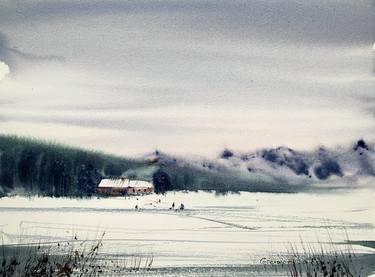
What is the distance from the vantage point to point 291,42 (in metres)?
4.02

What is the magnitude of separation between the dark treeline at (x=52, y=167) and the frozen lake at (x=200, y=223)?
4.2 inches

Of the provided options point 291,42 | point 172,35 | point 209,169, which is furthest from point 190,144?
point 291,42

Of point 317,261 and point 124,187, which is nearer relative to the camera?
point 124,187

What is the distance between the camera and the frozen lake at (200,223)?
3861 mm

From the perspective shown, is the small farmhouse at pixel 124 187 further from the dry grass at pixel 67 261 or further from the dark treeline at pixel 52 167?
the dry grass at pixel 67 261

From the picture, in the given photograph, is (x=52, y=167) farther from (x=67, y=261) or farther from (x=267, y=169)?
(x=267, y=169)

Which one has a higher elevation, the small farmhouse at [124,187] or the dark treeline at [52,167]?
the dark treeline at [52,167]

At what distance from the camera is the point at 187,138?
13.0 feet

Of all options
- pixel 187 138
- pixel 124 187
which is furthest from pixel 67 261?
pixel 187 138

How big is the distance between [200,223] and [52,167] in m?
1.27

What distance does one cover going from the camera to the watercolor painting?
3883 millimetres

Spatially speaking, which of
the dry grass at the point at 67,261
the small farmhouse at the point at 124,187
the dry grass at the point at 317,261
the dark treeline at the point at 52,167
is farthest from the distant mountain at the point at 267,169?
the dry grass at the point at 67,261

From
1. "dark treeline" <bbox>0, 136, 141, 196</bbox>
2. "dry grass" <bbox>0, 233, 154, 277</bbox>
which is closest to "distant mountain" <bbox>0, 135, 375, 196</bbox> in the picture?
"dark treeline" <bbox>0, 136, 141, 196</bbox>

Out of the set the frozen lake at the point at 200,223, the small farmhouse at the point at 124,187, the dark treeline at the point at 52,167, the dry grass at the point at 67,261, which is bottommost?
the dry grass at the point at 67,261
